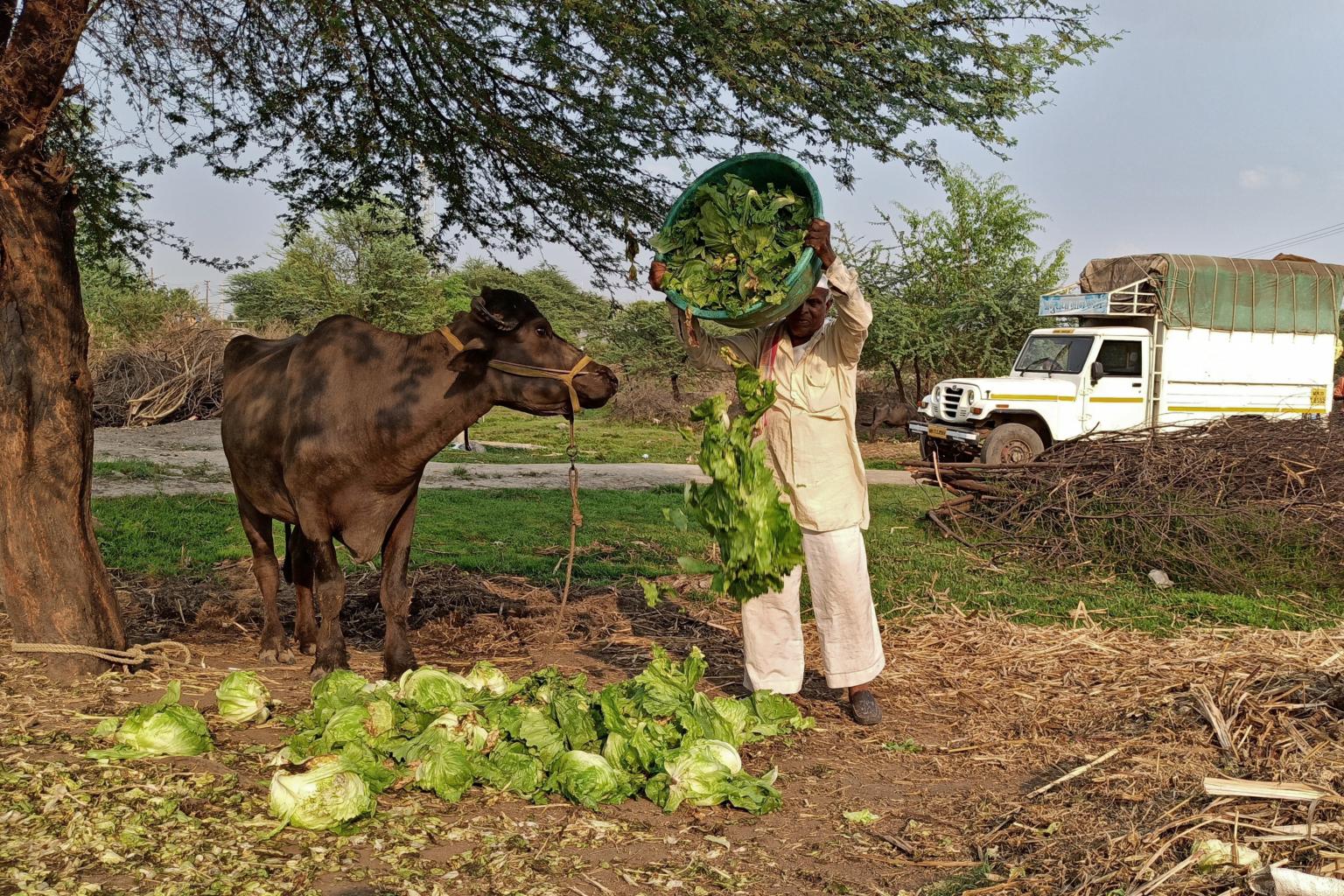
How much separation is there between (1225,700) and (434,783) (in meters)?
3.49

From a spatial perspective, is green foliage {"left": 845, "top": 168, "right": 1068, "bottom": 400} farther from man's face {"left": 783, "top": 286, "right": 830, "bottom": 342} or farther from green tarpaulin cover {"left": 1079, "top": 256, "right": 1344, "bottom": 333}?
man's face {"left": 783, "top": 286, "right": 830, "bottom": 342}

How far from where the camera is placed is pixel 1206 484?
390 inches

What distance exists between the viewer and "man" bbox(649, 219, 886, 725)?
5117mm

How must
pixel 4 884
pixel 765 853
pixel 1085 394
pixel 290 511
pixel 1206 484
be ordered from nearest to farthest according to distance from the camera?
pixel 4 884 < pixel 765 853 < pixel 290 511 < pixel 1206 484 < pixel 1085 394

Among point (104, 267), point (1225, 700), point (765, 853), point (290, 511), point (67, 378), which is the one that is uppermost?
point (104, 267)

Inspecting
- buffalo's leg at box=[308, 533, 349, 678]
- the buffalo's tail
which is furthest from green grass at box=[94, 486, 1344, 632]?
buffalo's leg at box=[308, 533, 349, 678]

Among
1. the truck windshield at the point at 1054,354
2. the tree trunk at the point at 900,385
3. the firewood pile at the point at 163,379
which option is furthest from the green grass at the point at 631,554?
the tree trunk at the point at 900,385

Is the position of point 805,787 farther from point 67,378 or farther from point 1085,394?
point 1085,394

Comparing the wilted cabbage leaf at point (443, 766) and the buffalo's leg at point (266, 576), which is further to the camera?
the buffalo's leg at point (266, 576)

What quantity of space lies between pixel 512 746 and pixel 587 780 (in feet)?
1.32

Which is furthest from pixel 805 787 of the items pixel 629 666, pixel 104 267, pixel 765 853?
pixel 104 267

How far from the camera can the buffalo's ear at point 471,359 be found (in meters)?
5.33

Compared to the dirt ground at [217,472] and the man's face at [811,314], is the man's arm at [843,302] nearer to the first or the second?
the man's face at [811,314]

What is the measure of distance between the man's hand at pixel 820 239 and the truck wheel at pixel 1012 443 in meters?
12.2
